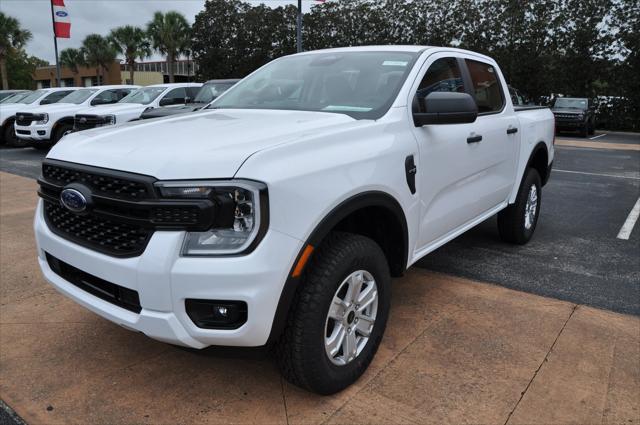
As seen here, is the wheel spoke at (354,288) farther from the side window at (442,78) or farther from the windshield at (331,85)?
the side window at (442,78)

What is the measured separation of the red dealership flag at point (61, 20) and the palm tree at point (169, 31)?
84.5ft

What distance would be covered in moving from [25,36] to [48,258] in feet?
163

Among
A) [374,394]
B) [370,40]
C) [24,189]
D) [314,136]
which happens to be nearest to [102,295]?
[314,136]

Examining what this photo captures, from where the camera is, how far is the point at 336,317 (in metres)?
2.56

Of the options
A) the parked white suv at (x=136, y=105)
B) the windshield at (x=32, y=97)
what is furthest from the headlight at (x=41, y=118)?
the windshield at (x=32, y=97)

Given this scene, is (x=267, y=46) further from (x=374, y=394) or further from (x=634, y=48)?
(x=374, y=394)

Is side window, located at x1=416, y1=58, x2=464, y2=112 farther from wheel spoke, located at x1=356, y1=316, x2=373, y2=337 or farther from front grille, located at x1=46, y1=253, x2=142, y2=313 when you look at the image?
front grille, located at x1=46, y1=253, x2=142, y2=313

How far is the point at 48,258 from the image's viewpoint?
2.81 m

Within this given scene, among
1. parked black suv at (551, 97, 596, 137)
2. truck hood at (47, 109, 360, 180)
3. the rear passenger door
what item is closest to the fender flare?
truck hood at (47, 109, 360, 180)

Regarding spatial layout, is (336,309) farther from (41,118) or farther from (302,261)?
(41,118)

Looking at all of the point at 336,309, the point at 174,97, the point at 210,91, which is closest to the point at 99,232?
the point at 336,309

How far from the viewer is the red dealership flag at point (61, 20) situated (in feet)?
72.0

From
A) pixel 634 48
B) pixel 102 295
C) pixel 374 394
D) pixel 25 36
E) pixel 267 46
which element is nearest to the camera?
pixel 102 295

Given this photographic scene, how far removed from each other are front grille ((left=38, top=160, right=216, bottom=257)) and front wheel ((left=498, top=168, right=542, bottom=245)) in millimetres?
3727
